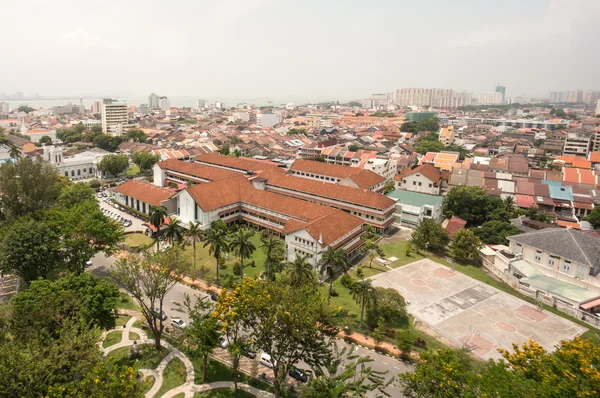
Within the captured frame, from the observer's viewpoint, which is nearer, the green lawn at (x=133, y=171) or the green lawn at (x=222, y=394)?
the green lawn at (x=222, y=394)

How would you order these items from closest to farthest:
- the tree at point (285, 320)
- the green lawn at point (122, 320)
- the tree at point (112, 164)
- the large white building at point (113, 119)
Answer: the tree at point (285, 320)
the green lawn at point (122, 320)
the tree at point (112, 164)
the large white building at point (113, 119)

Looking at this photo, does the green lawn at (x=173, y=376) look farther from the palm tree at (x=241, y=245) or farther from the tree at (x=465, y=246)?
the tree at (x=465, y=246)

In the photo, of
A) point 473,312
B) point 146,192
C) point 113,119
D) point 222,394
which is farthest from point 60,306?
point 113,119

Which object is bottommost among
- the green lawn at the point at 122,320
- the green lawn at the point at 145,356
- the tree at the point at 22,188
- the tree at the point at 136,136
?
the green lawn at the point at 145,356

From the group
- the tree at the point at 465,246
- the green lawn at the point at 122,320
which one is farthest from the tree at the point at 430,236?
the green lawn at the point at 122,320

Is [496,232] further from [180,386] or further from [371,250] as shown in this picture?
[180,386]

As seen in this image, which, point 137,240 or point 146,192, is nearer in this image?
point 137,240

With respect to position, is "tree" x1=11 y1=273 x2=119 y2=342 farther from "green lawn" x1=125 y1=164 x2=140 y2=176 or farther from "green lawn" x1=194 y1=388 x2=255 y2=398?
"green lawn" x1=125 y1=164 x2=140 y2=176
